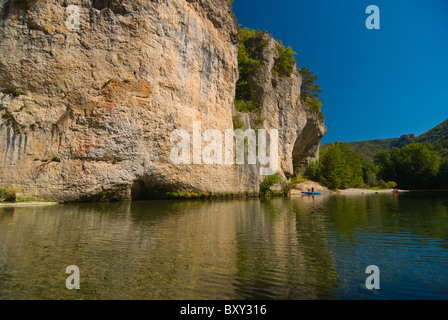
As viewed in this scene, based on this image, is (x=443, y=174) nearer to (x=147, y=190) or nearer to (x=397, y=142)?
(x=147, y=190)

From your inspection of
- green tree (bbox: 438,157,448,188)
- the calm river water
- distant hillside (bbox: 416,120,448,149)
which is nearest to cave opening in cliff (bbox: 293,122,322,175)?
green tree (bbox: 438,157,448,188)

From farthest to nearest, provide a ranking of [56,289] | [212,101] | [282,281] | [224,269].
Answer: [212,101], [224,269], [282,281], [56,289]

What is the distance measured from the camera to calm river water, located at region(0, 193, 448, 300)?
4.36 m

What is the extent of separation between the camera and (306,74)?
5156 centimetres

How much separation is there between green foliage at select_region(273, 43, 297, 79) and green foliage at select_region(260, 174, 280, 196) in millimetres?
17203

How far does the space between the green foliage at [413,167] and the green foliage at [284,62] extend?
50691 mm

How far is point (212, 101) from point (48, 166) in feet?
58.1

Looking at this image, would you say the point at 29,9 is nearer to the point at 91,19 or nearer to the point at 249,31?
the point at 91,19

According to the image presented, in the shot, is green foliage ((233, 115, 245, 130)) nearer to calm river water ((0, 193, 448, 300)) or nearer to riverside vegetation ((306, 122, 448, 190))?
riverside vegetation ((306, 122, 448, 190))

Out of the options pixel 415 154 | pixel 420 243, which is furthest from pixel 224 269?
pixel 415 154

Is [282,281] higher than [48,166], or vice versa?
[48,166]
